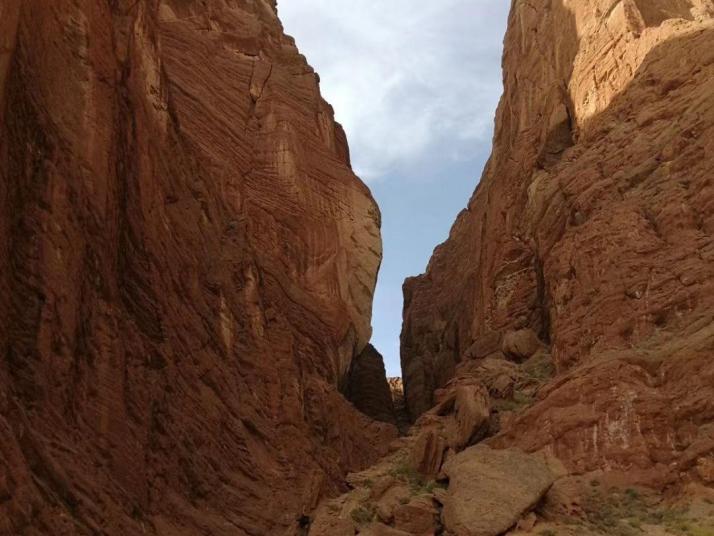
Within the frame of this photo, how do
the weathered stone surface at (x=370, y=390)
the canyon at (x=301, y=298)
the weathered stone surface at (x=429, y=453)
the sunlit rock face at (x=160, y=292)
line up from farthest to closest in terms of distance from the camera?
the weathered stone surface at (x=370, y=390)
the weathered stone surface at (x=429, y=453)
the canyon at (x=301, y=298)
the sunlit rock face at (x=160, y=292)

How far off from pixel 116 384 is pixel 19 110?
7.27m

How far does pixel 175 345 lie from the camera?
1151 inches

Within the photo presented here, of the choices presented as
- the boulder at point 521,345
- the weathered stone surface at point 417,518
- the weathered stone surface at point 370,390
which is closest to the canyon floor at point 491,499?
the weathered stone surface at point 417,518

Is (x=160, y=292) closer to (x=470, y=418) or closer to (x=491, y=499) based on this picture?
(x=470, y=418)

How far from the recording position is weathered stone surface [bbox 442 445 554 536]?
22812 millimetres

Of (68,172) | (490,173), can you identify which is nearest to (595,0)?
(490,173)

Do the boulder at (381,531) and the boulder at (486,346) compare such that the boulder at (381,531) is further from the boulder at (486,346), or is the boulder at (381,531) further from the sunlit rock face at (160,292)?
the boulder at (486,346)

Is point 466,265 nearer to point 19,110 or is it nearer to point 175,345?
point 175,345

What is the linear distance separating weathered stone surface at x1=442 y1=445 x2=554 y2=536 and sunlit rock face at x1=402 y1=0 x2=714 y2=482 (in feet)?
4.89

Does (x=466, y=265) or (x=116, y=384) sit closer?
(x=116, y=384)

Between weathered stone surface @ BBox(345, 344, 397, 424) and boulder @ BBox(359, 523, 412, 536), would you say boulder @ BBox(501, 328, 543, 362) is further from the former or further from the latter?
boulder @ BBox(359, 523, 412, 536)

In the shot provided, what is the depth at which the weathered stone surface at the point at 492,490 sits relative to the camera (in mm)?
22812

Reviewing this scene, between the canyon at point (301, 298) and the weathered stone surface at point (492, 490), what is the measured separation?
72 millimetres

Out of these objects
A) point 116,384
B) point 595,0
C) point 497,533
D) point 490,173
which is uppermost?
point 595,0
